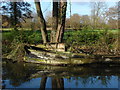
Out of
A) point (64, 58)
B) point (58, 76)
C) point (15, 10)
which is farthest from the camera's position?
point (15, 10)

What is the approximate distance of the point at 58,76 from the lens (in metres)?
5.75

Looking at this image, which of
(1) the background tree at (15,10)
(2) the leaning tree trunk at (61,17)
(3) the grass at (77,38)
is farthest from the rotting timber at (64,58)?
(1) the background tree at (15,10)

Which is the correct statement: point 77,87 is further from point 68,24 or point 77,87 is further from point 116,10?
point 116,10

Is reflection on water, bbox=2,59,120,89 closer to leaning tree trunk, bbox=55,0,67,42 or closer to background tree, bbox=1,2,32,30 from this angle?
leaning tree trunk, bbox=55,0,67,42

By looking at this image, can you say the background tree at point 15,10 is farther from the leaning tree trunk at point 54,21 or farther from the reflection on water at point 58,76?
the reflection on water at point 58,76


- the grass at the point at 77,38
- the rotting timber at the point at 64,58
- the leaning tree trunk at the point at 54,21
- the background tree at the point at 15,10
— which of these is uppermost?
the background tree at the point at 15,10

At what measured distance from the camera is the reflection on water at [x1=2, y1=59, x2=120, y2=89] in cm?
498

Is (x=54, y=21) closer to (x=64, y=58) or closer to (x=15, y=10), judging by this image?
(x=64, y=58)

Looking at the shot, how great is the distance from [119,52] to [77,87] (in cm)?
452

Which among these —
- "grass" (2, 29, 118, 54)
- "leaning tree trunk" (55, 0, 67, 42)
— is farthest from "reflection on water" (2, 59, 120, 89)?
"leaning tree trunk" (55, 0, 67, 42)

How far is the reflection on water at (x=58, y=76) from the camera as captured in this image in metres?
4.98

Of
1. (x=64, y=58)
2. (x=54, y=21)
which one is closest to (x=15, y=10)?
(x=54, y=21)

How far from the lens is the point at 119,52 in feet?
27.7

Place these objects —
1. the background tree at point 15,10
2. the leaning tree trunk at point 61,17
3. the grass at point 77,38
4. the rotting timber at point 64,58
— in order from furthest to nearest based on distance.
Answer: the background tree at point 15,10
the grass at point 77,38
the leaning tree trunk at point 61,17
the rotting timber at point 64,58
